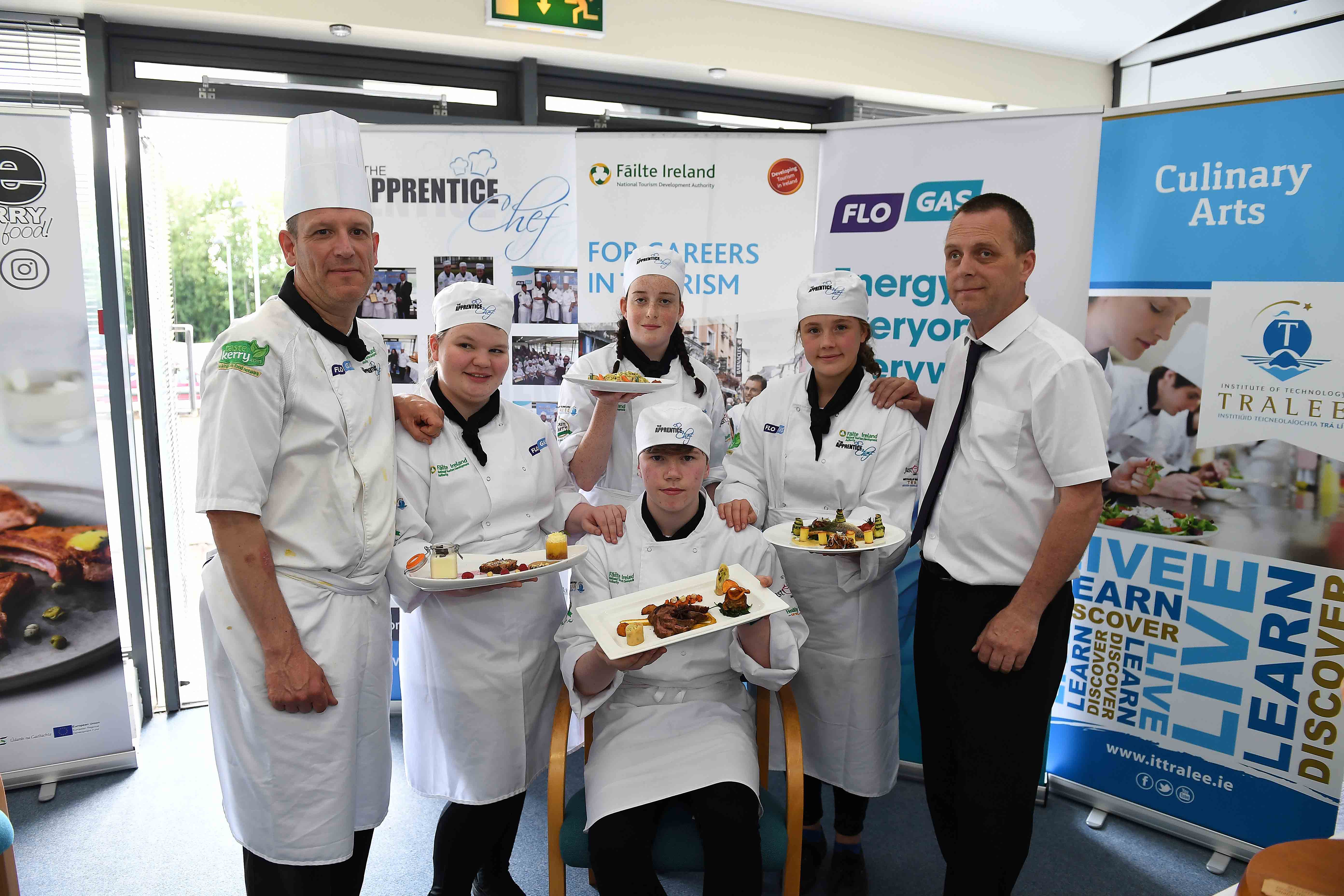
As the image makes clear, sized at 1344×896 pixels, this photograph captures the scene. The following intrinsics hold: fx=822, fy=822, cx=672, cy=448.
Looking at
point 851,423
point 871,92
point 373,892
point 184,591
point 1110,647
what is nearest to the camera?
point 851,423

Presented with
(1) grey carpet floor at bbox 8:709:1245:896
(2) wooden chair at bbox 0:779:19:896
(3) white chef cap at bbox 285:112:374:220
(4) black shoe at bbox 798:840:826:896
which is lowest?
(1) grey carpet floor at bbox 8:709:1245:896

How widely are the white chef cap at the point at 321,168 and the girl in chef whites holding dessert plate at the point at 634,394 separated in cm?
101

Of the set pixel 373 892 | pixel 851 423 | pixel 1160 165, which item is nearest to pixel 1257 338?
pixel 1160 165

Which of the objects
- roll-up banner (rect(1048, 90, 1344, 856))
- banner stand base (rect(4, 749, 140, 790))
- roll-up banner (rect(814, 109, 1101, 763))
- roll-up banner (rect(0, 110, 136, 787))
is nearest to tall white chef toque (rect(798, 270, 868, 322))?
roll-up banner (rect(814, 109, 1101, 763))

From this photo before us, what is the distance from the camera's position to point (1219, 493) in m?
3.07

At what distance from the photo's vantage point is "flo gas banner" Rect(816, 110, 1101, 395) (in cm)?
325

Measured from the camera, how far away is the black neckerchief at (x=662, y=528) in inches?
102

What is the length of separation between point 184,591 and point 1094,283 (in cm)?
480

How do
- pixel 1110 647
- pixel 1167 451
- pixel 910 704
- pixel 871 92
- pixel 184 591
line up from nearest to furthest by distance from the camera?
pixel 1167 451
pixel 1110 647
pixel 910 704
pixel 184 591
pixel 871 92

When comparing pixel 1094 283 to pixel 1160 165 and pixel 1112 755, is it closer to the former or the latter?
pixel 1160 165

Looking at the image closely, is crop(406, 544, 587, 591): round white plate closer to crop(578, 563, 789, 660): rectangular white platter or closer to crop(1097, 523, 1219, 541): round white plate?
crop(578, 563, 789, 660): rectangular white platter

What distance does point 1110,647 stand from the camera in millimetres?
3361

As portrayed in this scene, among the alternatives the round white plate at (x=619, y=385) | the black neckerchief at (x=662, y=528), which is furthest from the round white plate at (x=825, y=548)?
the round white plate at (x=619, y=385)

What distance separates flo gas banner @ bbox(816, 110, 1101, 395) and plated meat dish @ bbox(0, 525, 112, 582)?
3.42 m
